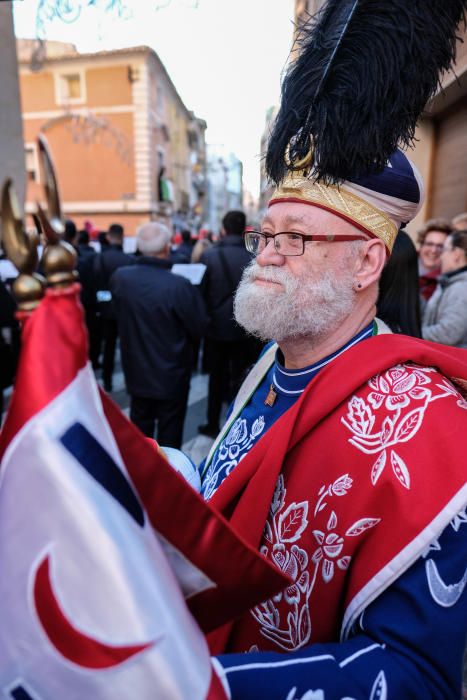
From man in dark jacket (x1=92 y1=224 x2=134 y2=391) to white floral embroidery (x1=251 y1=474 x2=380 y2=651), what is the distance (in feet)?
15.9

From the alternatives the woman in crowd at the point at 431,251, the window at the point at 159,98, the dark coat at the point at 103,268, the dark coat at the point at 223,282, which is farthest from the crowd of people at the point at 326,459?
the window at the point at 159,98

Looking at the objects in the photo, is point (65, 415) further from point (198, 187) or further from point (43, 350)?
point (198, 187)

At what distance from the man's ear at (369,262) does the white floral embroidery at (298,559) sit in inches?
21.5

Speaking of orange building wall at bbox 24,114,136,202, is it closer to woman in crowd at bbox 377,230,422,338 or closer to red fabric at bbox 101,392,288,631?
woman in crowd at bbox 377,230,422,338

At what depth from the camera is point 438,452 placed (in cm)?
88

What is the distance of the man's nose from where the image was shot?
1.25 m

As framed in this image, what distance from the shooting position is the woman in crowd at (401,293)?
2258mm

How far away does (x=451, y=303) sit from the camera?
3.05 metres

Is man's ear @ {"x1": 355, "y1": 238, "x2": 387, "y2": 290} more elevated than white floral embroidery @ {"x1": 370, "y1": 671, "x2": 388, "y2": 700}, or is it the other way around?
man's ear @ {"x1": 355, "y1": 238, "x2": 387, "y2": 290}

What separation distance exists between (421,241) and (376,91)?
10.3 ft

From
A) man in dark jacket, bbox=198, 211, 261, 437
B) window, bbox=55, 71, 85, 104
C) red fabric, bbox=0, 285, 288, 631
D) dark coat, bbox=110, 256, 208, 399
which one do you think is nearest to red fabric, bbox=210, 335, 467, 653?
red fabric, bbox=0, 285, 288, 631

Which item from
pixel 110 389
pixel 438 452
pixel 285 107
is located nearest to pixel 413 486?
pixel 438 452

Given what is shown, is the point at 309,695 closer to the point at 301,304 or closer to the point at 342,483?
the point at 342,483

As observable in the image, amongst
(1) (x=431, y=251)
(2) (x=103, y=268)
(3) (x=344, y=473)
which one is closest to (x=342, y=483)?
(3) (x=344, y=473)
